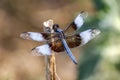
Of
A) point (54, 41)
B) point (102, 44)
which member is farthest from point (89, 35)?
point (102, 44)

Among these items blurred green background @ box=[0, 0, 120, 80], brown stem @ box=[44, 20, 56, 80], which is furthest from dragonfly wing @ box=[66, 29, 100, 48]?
blurred green background @ box=[0, 0, 120, 80]

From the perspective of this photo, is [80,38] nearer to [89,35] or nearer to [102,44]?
[89,35]

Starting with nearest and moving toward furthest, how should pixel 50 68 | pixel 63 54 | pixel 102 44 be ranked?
pixel 50 68 < pixel 102 44 < pixel 63 54

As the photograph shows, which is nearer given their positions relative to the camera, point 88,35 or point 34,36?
point 34,36

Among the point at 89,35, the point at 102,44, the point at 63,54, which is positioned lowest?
the point at 63,54

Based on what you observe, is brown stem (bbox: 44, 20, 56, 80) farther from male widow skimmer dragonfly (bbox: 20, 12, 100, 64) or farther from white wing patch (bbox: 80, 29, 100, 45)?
white wing patch (bbox: 80, 29, 100, 45)

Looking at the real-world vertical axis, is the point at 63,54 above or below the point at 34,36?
below

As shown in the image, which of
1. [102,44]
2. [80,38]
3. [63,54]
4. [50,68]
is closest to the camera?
[50,68]

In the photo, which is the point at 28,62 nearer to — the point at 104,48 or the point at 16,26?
the point at 16,26
